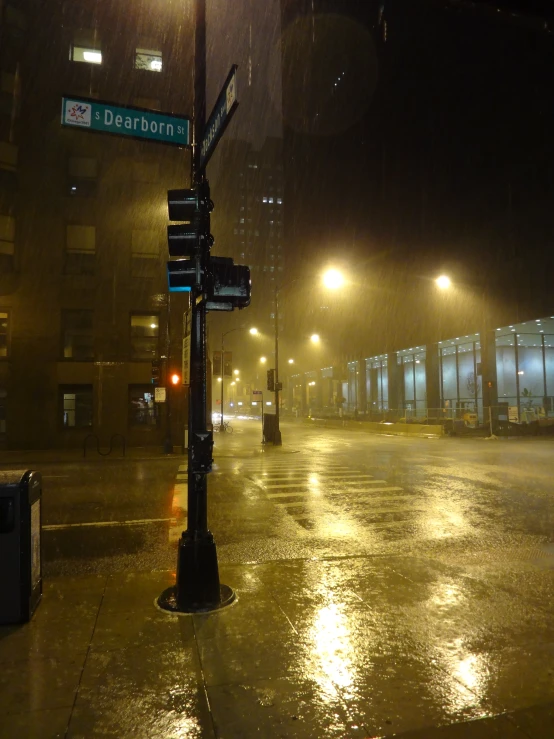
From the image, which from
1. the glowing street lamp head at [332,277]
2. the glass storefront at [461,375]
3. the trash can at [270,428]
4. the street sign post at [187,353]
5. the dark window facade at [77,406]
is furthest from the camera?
the glass storefront at [461,375]

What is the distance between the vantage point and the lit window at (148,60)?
28969 mm

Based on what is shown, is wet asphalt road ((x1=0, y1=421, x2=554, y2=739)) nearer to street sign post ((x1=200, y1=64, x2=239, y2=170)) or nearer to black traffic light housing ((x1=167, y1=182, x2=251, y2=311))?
black traffic light housing ((x1=167, y1=182, x2=251, y2=311))

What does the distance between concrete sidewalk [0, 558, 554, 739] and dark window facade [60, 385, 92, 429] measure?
2240 centimetres

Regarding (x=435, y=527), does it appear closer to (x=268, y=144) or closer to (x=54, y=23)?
(x=54, y=23)

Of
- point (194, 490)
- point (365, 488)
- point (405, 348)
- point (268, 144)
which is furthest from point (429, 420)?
point (268, 144)

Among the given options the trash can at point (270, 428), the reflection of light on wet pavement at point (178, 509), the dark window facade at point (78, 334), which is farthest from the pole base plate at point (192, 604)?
the trash can at point (270, 428)

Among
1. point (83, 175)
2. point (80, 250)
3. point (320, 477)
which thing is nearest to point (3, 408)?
point (80, 250)

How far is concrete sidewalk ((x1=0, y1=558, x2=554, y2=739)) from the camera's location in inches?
142

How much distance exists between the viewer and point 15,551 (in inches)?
207

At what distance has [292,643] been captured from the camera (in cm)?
482

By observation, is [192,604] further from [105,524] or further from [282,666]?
[105,524]

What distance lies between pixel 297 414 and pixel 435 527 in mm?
75271

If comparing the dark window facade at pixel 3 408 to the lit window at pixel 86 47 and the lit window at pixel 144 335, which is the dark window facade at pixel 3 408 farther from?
the lit window at pixel 86 47

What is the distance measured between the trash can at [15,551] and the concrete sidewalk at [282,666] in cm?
25
